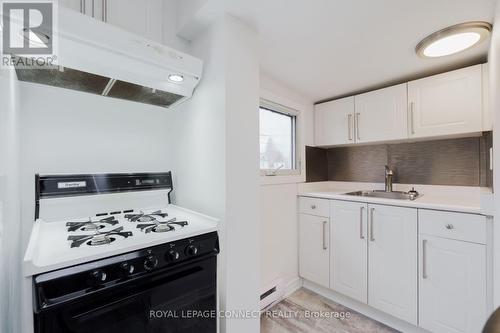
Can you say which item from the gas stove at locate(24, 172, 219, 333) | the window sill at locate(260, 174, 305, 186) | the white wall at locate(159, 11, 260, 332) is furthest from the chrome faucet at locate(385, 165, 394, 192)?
the gas stove at locate(24, 172, 219, 333)

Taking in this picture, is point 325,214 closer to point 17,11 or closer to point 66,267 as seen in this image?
point 66,267

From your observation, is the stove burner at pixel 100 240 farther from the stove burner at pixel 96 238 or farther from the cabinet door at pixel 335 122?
the cabinet door at pixel 335 122

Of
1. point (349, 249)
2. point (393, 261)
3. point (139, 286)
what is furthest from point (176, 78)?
point (393, 261)

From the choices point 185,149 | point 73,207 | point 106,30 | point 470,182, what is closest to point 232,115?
point 185,149

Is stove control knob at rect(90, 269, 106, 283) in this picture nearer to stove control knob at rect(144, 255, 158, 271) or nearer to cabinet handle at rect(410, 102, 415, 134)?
stove control knob at rect(144, 255, 158, 271)

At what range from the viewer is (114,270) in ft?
2.65

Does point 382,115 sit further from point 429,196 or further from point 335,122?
point 429,196

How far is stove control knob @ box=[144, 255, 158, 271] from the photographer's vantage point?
0.88 m

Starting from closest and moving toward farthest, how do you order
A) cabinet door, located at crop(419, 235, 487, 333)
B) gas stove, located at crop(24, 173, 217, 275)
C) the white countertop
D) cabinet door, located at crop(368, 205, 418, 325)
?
gas stove, located at crop(24, 173, 217, 275), cabinet door, located at crop(419, 235, 487, 333), the white countertop, cabinet door, located at crop(368, 205, 418, 325)

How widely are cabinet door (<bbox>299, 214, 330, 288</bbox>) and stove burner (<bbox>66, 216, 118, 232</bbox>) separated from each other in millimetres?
1711

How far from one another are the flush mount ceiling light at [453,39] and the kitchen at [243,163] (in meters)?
A: 0.02

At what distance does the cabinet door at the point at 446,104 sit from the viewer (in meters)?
1.63

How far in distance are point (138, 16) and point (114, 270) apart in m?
1.44

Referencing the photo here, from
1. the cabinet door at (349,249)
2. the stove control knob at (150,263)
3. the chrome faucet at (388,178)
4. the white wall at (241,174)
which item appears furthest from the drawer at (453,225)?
the stove control knob at (150,263)
